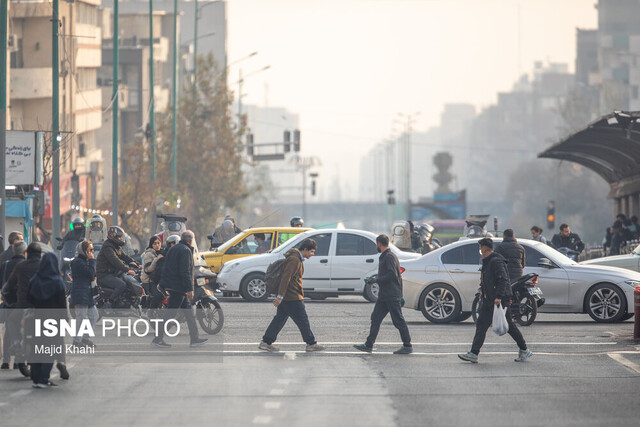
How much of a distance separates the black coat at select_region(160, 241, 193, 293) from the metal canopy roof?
13.9 m

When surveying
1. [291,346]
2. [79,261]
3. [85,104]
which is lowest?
[291,346]

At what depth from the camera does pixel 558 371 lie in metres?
16.4

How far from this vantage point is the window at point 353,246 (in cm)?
2948

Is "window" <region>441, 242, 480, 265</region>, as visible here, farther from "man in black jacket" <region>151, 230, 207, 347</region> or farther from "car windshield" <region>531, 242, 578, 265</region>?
"man in black jacket" <region>151, 230, 207, 347</region>

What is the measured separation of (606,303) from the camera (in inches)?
932

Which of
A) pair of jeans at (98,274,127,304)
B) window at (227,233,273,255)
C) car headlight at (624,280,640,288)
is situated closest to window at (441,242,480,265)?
car headlight at (624,280,640,288)

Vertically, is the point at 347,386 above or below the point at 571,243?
below

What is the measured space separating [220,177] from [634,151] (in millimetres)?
37102

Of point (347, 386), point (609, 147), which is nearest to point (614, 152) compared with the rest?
point (609, 147)

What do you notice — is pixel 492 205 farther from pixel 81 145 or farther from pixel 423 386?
pixel 423 386

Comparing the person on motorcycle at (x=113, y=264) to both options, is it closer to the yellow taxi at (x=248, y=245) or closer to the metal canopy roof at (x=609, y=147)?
the yellow taxi at (x=248, y=245)

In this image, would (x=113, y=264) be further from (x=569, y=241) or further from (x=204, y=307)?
(x=569, y=241)

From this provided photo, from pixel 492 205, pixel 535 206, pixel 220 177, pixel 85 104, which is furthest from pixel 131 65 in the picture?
pixel 492 205

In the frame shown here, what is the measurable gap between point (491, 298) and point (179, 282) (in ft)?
15.2
